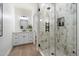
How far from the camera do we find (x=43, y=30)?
1662mm

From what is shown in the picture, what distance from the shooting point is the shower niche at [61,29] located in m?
1.11

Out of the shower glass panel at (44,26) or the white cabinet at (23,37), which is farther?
the shower glass panel at (44,26)

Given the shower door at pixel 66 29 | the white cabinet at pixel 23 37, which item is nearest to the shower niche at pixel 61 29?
the shower door at pixel 66 29

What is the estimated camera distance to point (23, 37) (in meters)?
1.61

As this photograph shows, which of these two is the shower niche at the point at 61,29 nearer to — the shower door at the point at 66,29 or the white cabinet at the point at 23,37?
the shower door at the point at 66,29

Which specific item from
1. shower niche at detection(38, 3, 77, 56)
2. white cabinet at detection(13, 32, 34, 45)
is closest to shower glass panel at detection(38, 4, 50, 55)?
shower niche at detection(38, 3, 77, 56)

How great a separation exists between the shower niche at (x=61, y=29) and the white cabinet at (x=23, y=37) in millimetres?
215

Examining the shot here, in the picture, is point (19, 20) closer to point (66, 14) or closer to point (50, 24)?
point (50, 24)

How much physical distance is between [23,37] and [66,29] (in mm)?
796

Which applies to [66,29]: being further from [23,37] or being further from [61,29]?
[23,37]

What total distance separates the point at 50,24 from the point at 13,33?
629 mm

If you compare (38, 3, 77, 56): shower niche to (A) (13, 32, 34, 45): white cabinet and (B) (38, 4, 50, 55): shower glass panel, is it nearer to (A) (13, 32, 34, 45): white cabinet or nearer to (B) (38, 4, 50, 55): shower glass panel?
(B) (38, 4, 50, 55): shower glass panel

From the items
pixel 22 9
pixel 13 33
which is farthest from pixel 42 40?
pixel 22 9

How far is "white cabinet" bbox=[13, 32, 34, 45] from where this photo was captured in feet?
4.82
